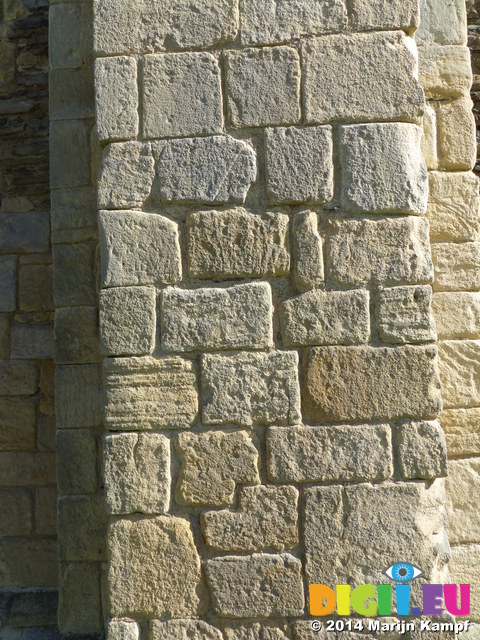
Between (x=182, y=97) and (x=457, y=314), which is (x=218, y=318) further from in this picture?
(x=457, y=314)

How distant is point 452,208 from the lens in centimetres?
328

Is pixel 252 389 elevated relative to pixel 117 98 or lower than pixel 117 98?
lower

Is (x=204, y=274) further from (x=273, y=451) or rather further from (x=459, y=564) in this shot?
(x=459, y=564)

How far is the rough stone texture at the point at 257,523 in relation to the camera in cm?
236

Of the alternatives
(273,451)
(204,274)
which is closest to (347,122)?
(204,274)

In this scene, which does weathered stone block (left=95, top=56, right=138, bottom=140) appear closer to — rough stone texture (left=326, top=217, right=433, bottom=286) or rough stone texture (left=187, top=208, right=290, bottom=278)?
rough stone texture (left=187, top=208, right=290, bottom=278)

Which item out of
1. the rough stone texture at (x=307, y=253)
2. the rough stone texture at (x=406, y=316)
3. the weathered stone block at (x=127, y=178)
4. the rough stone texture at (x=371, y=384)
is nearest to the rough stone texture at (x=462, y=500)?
the rough stone texture at (x=371, y=384)

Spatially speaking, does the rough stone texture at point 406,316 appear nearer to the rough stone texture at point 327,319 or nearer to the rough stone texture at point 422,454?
the rough stone texture at point 327,319

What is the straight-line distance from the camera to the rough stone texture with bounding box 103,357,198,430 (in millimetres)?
2412

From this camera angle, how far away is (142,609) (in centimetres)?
237

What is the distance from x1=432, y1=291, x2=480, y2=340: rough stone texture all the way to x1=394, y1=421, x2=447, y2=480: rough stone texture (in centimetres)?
99

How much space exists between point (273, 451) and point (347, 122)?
1230 millimetres

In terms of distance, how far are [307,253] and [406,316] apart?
42cm

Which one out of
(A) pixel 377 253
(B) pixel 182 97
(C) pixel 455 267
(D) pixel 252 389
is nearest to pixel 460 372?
(C) pixel 455 267
